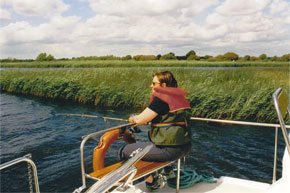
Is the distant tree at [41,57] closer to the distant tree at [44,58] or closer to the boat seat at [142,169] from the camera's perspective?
the distant tree at [44,58]

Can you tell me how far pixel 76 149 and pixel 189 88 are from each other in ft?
22.1

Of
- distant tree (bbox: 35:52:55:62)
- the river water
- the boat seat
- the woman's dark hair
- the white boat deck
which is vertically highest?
distant tree (bbox: 35:52:55:62)

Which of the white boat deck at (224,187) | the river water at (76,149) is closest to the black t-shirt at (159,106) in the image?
the white boat deck at (224,187)

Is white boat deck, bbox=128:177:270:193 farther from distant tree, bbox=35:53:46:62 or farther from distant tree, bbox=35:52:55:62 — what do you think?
distant tree, bbox=35:53:46:62

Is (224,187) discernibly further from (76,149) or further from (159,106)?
(76,149)

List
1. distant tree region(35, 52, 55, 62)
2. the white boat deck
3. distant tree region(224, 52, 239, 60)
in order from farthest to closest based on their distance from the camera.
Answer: distant tree region(224, 52, 239, 60) → distant tree region(35, 52, 55, 62) → the white boat deck

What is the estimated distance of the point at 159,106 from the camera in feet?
9.73

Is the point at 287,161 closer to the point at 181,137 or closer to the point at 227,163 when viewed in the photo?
the point at 181,137

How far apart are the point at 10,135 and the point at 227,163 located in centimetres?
888

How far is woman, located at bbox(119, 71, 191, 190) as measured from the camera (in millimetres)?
2977

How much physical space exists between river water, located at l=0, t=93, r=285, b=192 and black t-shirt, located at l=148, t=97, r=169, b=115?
4.85 m

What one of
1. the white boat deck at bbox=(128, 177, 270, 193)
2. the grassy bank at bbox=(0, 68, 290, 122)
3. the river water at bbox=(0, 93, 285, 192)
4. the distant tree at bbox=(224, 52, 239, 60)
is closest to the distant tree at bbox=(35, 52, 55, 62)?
the grassy bank at bbox=(0, 68, 290, 122)

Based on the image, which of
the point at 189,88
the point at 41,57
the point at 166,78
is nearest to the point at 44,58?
the point at 41,57

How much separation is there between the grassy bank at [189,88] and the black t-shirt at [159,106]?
30.0 feet
